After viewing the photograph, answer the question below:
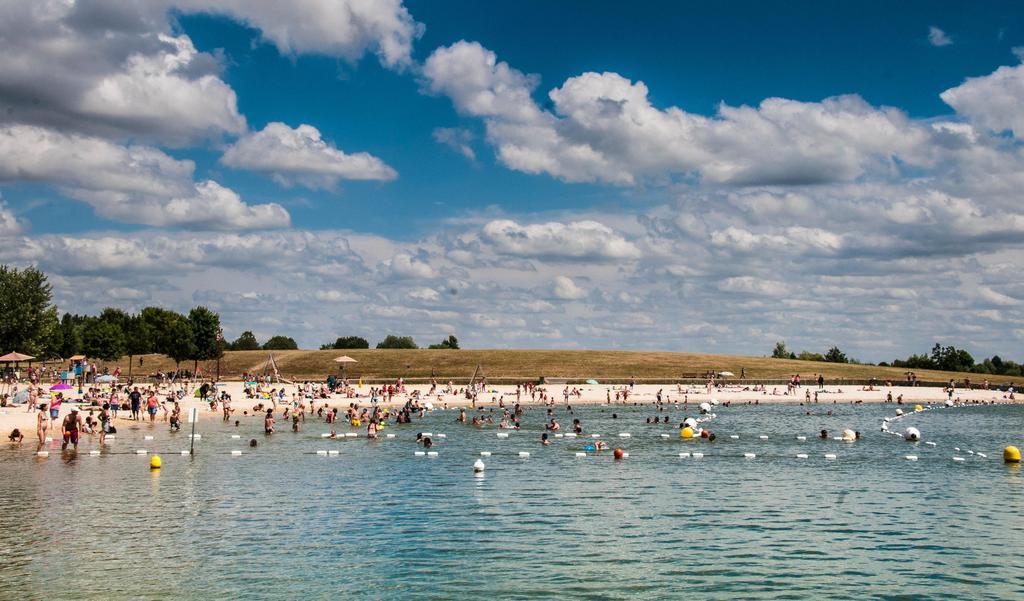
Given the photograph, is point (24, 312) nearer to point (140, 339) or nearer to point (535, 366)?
point (140, 339)

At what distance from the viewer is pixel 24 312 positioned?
10975 centimetres

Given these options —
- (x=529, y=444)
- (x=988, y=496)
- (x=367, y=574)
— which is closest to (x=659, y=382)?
(x=529, y=444)

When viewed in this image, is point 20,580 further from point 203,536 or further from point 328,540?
point 328,540

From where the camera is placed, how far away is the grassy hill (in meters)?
156

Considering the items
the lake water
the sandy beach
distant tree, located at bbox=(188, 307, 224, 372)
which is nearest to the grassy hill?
distant tree, located at bbox=(188, 307, 224, 372)

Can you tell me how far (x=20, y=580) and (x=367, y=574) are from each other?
9221 mm

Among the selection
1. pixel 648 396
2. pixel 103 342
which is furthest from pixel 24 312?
pixel 648 396

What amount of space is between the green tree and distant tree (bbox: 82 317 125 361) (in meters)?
28.0

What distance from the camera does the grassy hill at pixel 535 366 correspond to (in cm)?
15562

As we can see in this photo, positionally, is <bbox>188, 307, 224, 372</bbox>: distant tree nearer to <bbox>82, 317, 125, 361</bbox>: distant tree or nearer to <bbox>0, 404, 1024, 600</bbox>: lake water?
<bbox>82, 317, 125, 361</bbox>: distant tree

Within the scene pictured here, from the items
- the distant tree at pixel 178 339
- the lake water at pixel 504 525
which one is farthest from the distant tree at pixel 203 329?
the lake water at pixel 504 525

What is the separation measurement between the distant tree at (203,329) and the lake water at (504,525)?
9835cm

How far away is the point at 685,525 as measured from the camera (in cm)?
3164

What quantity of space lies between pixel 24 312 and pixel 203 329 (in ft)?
135
